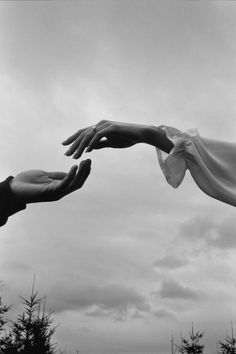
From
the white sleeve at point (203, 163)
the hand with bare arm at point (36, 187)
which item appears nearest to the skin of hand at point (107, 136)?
the hand with bare arm at point (36, 187)

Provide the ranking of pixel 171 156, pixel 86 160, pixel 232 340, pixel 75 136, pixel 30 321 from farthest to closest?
pixel 232 340, pixel 30 321, pixel 171 156, pixel 75 136, pixel 86 160

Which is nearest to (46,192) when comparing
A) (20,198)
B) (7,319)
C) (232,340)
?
(20,198)

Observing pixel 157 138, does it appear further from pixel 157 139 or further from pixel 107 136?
pixel 107 136

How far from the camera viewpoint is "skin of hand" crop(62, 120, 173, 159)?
8.59 feet

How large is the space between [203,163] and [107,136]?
65 centimetres

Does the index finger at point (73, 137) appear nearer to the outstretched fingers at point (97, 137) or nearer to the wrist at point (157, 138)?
the outstretched fingers at point (97, 137)

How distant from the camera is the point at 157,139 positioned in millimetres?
2994

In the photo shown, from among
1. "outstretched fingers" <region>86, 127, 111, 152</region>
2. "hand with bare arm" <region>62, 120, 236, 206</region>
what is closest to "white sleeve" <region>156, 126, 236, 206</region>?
"hand with bare arm" <region>62, 120, 236, 206</region>

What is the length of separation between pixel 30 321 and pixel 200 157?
842 inches

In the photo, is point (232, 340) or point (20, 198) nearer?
point (20, 198)

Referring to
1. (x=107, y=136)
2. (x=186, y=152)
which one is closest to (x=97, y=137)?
(x=107, y=136)

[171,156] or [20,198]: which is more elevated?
[171,156]

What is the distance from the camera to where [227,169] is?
3062 millimetres

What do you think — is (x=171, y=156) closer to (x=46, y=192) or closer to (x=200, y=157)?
(x=200, y=157)
